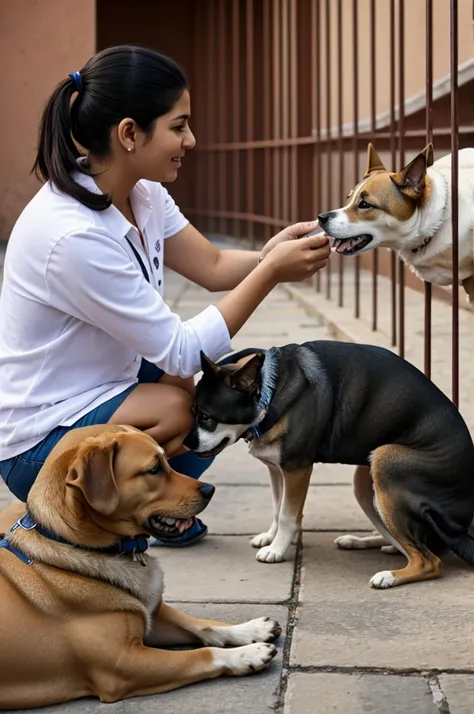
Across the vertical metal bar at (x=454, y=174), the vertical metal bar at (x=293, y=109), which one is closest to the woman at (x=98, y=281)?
the vertical metal bar at (x=454, y=174)

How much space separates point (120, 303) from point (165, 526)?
734mm

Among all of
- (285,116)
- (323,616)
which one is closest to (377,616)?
(323,616)

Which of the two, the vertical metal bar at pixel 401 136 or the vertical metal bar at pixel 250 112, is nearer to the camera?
the vertical metal bar at pixel 401 136

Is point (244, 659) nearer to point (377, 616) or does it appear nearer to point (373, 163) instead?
point (377, 616)

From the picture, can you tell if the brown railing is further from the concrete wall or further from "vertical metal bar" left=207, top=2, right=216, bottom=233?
the concrete wall

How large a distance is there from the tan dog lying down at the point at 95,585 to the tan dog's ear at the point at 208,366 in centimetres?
57

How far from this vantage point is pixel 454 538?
3.60m

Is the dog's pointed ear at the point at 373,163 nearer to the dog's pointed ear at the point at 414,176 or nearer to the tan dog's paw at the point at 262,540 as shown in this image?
the dog's pointed ear at the point at 414,176

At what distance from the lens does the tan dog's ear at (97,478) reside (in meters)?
2.74

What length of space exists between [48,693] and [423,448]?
1420 mm

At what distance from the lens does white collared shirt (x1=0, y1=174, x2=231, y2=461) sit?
11.0 feet

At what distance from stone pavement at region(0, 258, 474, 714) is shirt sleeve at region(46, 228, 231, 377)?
0.71 metres

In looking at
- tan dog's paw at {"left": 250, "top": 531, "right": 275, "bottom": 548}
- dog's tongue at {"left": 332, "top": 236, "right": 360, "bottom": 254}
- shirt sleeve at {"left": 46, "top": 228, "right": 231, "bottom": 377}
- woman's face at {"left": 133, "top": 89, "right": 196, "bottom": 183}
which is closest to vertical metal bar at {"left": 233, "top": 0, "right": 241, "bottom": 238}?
→ dog's tongue at {"left": 332, "top": 236, "right": 360, "bottom": 254}

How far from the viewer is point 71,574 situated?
2830mm
